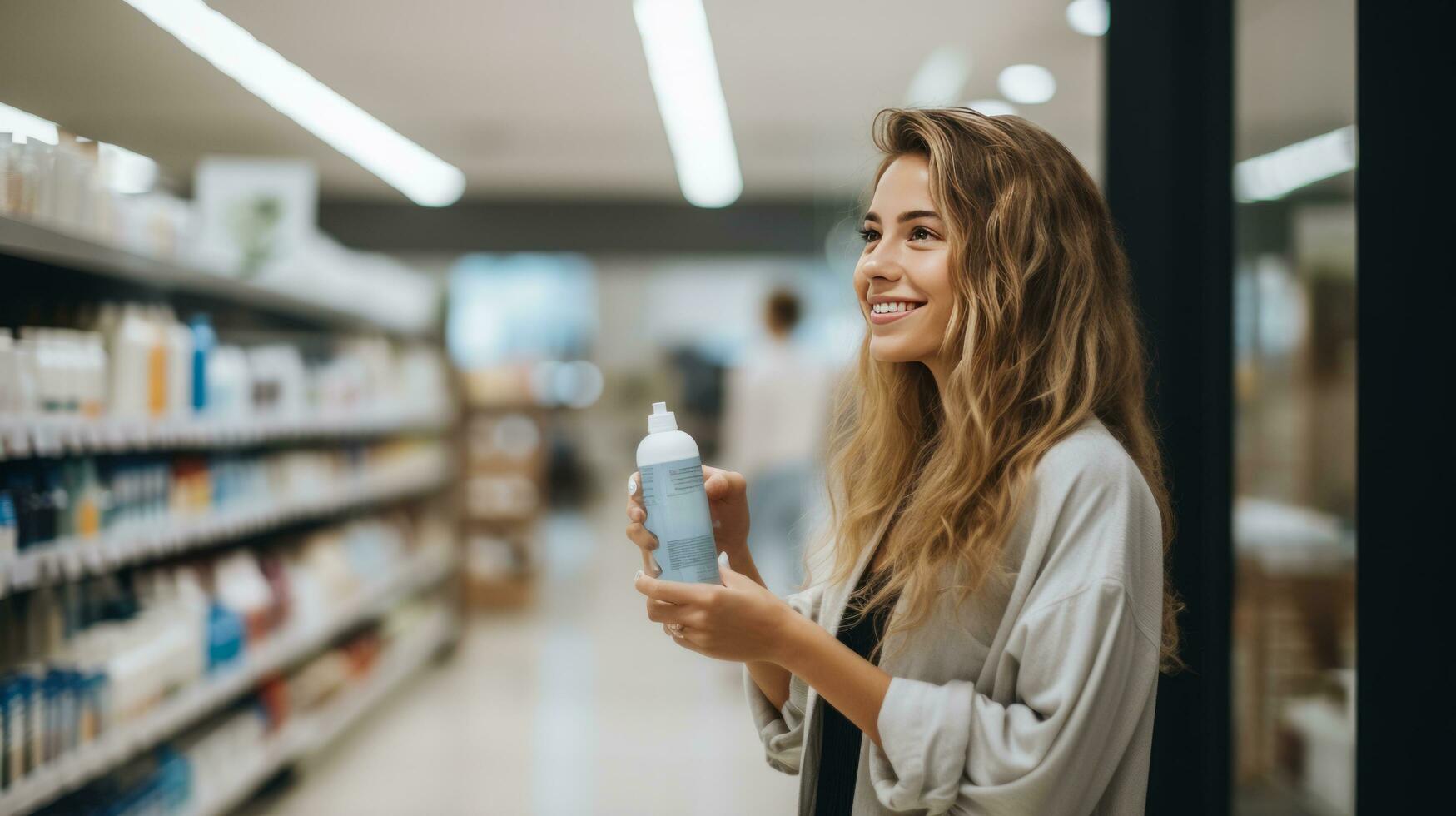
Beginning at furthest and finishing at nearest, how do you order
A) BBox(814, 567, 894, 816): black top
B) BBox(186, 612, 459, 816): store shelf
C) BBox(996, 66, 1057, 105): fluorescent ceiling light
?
BBox(186, 612, 459, 816): store shelf, BBox(996, 66, 1057, 105): fluorescent ceiling light, BBox(814, 567, 894, 816): black top

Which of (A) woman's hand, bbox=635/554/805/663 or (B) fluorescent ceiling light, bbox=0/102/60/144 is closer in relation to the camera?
(A) woman's hand, bbox=635/554/805/663

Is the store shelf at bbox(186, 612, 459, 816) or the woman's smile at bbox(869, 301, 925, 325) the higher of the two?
the woman's smile at bbox(869, 301, 925, 325)

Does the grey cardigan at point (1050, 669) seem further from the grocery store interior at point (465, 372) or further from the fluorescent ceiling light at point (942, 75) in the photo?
the fluorescent ceiling light at point (942, 75)

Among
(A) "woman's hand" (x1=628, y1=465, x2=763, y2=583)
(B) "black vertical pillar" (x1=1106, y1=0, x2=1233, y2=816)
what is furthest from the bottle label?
(B) "black vertical pillar" (x1=1106, y1=0, x2=1233, y2=816)

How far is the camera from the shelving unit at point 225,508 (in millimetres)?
1846

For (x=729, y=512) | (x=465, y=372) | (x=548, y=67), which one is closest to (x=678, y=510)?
(x=729, y=512)

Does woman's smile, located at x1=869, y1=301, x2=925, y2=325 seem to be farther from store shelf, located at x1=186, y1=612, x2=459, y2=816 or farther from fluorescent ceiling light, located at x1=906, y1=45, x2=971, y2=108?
store shelf, located at x1=186, y1=612, x2=459, y2=816

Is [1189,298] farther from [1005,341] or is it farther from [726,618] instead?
[726,618]

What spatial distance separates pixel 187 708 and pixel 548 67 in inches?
80.0

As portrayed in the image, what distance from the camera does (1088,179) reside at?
3.89ft

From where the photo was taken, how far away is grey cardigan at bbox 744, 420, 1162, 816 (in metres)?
0.98

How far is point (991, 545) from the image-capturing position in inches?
41.8

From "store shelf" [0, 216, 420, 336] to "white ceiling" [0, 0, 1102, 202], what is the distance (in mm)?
216

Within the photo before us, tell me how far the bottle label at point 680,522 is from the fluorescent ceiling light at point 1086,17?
6.33ft
